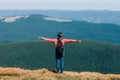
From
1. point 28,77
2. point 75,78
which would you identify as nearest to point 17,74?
point 28,77

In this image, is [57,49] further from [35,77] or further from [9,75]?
[9,75]

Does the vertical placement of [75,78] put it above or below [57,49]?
below

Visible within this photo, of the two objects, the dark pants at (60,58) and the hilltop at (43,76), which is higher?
the dark pants at (60,58)

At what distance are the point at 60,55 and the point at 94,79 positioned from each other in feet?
14.3

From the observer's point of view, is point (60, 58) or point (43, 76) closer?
point (43, 76)

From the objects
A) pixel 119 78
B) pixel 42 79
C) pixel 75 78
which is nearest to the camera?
pixel 42 79

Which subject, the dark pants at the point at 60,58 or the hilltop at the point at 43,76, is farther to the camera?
the dark pants at the point at 60,58

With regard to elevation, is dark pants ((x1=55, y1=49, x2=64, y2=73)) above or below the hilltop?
above

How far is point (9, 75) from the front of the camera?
38.7 meters

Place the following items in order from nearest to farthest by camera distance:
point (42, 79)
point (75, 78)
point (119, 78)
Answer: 1. point (42, 79)
2. point (75, 78)
3. point (119, 78)

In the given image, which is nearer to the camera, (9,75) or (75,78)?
(75,78)

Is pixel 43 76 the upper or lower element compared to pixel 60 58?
lower

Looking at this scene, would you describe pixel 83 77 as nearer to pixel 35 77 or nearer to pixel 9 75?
pixel 35 77

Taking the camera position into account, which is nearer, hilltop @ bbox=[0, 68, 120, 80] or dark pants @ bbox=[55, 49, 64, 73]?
hilltop @ bbox=[0, 68, 120, 80]
